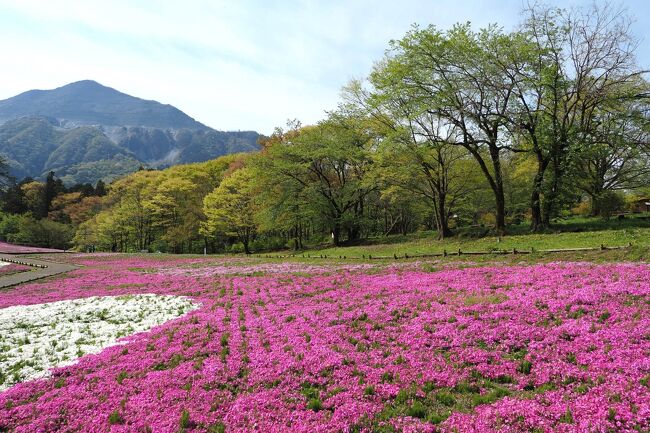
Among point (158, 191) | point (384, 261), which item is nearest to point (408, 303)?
point (384, 261)

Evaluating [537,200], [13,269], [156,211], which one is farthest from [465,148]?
[156,211]

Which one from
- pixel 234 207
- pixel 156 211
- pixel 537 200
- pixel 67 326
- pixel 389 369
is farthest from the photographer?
pixel 156 211

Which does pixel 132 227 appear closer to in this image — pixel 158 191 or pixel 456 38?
pixel 158 191

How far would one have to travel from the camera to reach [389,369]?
9062 mm

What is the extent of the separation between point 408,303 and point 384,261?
1574 centimetres

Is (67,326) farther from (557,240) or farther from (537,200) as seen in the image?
(537,200)

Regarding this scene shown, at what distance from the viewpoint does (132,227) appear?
260 feet

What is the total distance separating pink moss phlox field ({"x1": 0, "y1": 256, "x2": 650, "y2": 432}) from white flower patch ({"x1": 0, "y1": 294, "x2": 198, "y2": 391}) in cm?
112

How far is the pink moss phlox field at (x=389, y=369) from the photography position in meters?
7.04

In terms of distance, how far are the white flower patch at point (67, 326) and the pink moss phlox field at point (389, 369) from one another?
3.68 ft

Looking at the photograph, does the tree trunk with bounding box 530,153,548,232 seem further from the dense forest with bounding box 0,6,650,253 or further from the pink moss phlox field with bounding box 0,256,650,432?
the pink moss phlox field with bounding box 0,256,650,432

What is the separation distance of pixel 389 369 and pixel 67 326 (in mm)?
13962

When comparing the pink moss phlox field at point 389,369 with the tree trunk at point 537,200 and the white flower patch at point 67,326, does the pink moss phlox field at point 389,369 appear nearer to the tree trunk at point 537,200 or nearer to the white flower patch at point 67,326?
the white flower patch at point 67,326

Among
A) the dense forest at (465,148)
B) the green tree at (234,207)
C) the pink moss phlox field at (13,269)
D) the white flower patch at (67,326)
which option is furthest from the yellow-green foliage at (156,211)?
the white flower patch at (67,326)
